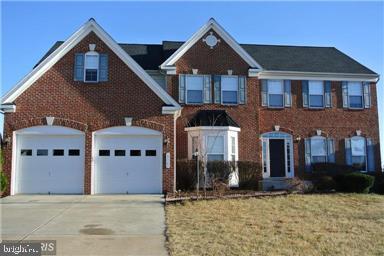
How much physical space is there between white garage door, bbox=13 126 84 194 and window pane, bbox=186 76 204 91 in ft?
21.8

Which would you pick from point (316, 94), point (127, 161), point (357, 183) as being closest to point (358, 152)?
point (316, 94)

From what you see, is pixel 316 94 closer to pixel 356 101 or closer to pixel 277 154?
pixel 356 101

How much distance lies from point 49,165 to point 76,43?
18.4 ft

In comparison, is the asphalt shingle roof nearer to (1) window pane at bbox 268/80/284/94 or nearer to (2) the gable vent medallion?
(1) window pane at bbox 268/80/284/94

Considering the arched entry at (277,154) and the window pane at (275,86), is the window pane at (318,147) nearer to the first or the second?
the arched entry at (277,154)

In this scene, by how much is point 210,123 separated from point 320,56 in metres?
9.81

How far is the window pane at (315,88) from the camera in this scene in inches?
988

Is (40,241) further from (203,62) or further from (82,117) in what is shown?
(203,62)

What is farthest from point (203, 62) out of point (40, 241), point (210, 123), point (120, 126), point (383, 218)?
point (40, 241)

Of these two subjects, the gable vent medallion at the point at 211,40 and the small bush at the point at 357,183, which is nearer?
the small bush at the point at 357,183

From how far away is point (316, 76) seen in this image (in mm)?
25078

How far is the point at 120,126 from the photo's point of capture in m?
19.4

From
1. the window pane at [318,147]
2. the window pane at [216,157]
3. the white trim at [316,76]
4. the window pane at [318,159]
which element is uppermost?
the white trim at [316,76]

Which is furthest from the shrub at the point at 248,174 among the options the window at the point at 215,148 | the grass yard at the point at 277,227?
the grass yard at the point at 277,227
